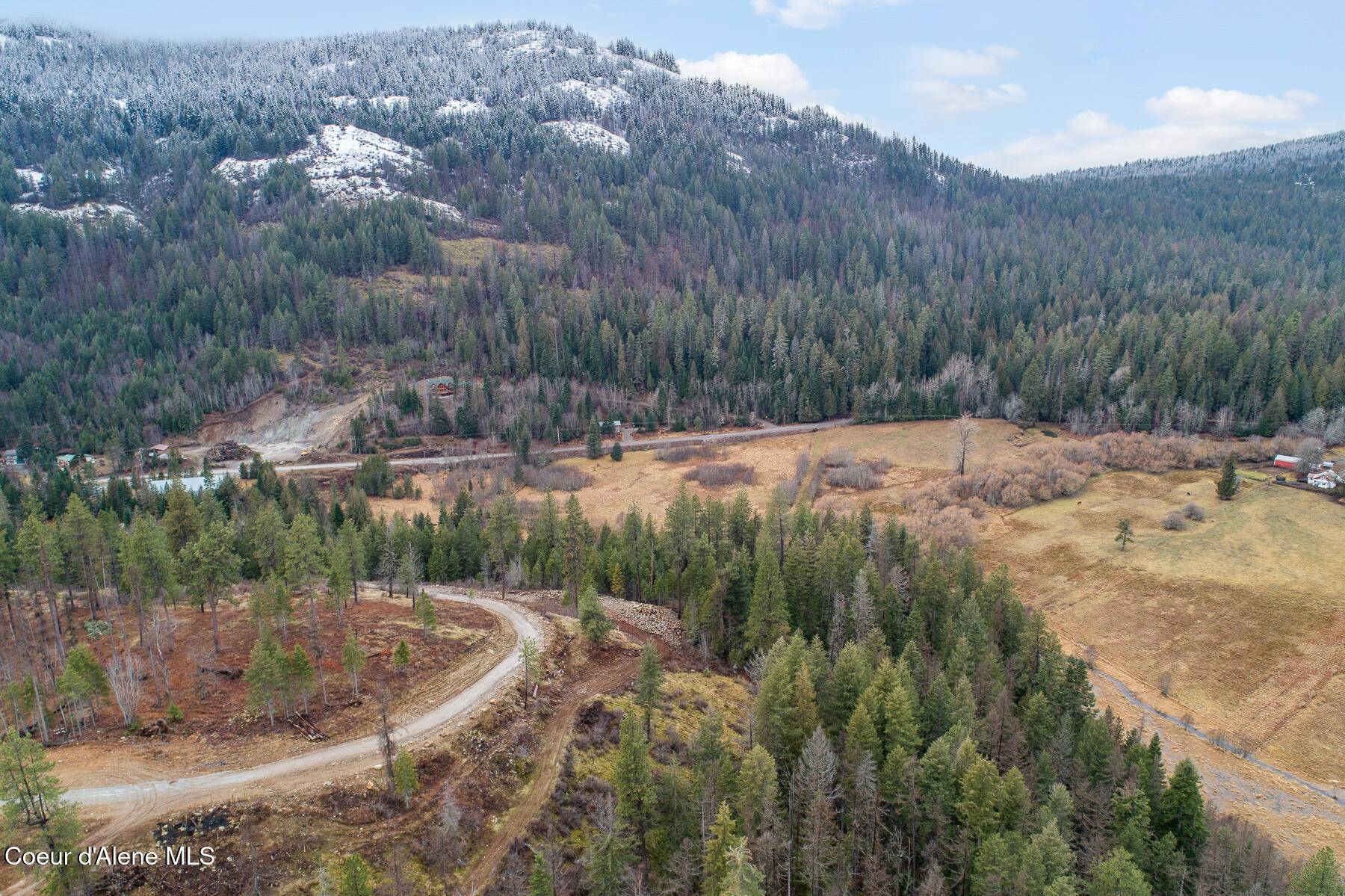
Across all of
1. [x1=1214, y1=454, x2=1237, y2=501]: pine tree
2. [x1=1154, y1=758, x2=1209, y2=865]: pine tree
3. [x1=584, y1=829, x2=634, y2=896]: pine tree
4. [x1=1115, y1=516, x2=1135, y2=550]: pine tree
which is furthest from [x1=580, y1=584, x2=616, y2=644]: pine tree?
[x1=1214, y1=454, x2=1237, y2=501]: pine tree

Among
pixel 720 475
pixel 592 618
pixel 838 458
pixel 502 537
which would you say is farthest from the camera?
pixel 838 458

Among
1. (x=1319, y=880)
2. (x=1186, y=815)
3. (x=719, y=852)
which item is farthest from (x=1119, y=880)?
(x=719, y=852)

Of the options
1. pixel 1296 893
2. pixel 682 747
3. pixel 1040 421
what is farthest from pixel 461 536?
pixel 1040 421

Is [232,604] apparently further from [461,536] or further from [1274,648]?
[1274,648]

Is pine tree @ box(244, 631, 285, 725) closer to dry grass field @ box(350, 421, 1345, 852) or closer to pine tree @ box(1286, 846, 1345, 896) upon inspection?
pine tree @ box(1286, 846, 1345, 896)

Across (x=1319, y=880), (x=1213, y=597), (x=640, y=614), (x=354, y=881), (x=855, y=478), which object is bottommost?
(x=1213, y=597)

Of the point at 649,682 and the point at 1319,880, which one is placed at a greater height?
the point at 649,682

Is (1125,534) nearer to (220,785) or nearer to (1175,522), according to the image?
(1175,522)
